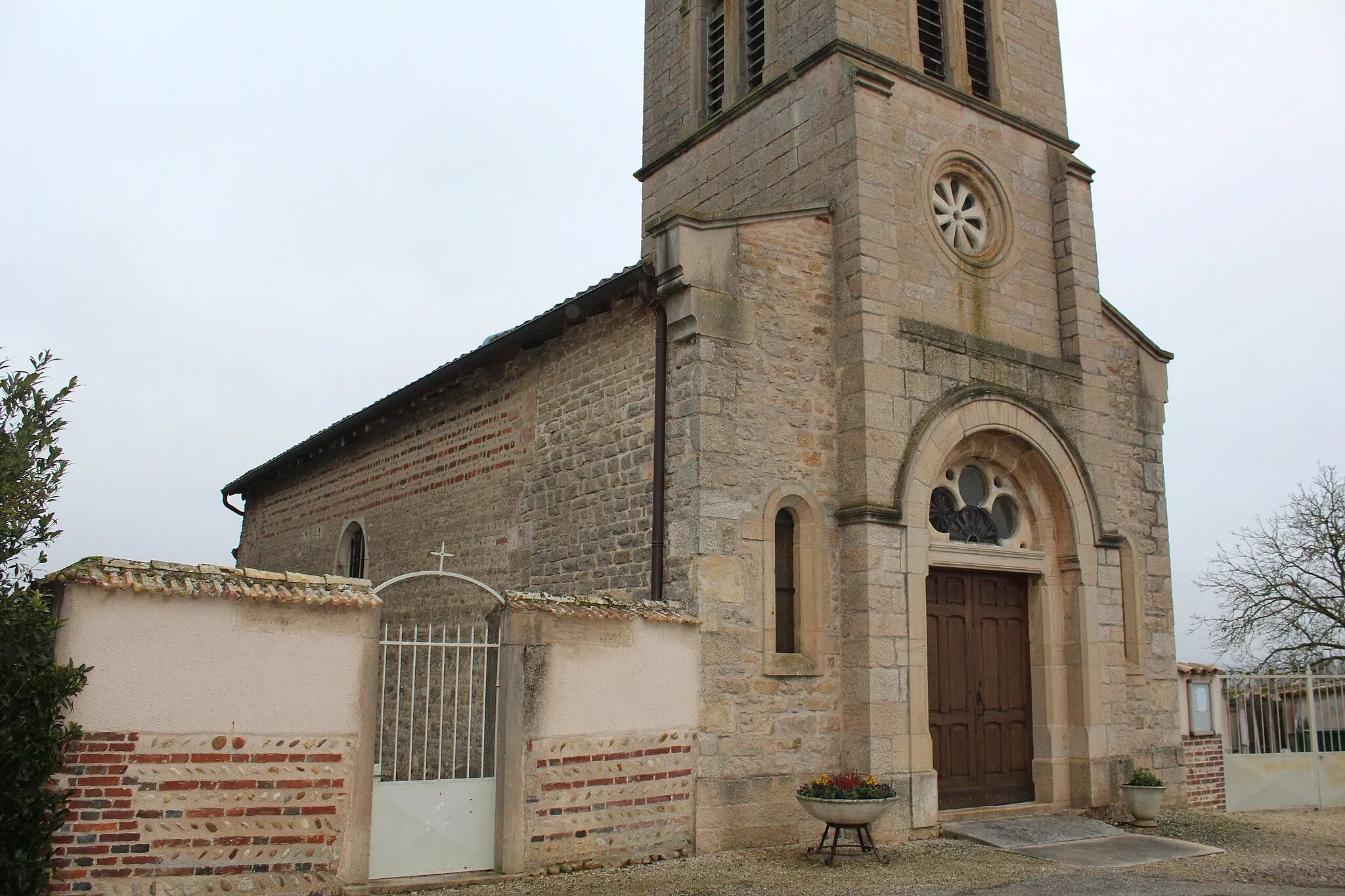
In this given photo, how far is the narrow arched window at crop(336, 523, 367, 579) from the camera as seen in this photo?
15703 millimetres

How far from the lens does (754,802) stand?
863cm

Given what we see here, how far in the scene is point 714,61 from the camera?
12828 mm

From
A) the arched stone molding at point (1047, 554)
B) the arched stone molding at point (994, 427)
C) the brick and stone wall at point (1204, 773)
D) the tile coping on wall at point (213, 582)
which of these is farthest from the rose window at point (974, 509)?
the tile coping on wall at point (213, 582)

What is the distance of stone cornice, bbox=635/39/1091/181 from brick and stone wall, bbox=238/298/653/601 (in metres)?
2.98

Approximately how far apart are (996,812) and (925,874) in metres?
2.50

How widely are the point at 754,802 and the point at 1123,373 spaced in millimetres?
7066

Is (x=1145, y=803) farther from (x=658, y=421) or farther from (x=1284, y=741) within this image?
(x=658, y=421)

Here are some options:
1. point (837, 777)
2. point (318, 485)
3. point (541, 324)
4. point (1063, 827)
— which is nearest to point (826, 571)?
point (837, 777)

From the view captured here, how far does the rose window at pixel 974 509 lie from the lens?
410 inches

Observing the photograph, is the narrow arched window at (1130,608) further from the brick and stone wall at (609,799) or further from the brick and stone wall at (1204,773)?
the brick and stone wall at (609,799)

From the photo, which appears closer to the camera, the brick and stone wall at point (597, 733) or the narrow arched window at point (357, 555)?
the brick and stone wall at point (597, 733)

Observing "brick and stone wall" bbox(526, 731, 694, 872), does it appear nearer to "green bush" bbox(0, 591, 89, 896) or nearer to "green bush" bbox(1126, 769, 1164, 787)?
"green bush" bbox(0, 591, 89, 896)

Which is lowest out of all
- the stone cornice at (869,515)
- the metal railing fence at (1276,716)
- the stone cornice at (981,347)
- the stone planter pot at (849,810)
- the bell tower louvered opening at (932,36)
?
the stone planter pot at (849,810)

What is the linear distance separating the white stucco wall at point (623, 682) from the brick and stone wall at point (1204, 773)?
21.1 feet
